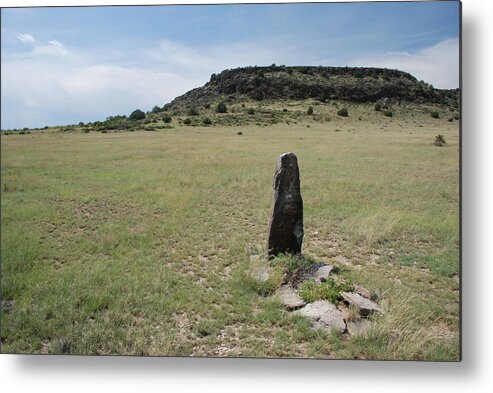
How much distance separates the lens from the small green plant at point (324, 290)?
13.1 feet

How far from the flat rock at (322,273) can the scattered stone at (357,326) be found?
0.71 m

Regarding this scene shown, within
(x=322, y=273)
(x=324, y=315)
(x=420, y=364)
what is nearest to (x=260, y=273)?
(x=322, y=273)

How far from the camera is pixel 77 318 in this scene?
398 centimetres

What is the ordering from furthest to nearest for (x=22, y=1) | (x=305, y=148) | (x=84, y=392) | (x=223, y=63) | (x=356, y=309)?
1. (x=305, y=148)
2. (x=223, y=63)
3. (x=22, y=1)
4. (x=84, y=392)
5. (x=356, y=309)

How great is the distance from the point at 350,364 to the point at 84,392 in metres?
3.02

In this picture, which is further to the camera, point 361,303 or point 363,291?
point 363,291

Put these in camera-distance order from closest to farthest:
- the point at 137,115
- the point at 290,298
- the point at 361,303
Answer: the point at 361,303
the point at 290,298
the point at 137,115

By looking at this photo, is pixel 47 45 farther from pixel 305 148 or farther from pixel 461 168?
pixel 305 148

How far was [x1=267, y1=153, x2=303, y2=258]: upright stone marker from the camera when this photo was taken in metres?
4.45

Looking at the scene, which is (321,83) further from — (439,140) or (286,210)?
(286,210)

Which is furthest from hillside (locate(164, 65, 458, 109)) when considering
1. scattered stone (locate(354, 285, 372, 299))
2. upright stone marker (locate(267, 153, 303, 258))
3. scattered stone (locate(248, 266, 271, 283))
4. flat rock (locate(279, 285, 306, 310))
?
flat rock (locate(279, 285, 306, 310))

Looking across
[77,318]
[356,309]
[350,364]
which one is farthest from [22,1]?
[350,364]

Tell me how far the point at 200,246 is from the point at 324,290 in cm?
232

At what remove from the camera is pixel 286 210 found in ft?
14.9
